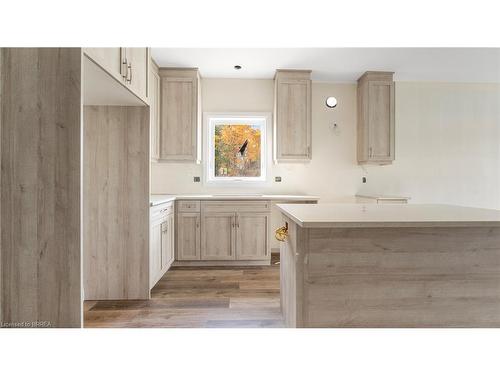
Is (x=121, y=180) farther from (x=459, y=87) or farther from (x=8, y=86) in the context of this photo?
(x=459, y=87)

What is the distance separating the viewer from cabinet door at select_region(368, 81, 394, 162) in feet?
13.6

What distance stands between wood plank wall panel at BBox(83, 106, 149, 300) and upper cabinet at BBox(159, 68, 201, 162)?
1.23 m

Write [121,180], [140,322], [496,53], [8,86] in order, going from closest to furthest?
[8,86], [140,322], [121,180], [496,53]

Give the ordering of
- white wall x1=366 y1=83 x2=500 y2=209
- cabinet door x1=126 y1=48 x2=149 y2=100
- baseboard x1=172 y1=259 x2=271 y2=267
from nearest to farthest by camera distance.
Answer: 1. cabinet door x1=126 y1=48 x2=149 y2=100
2. baseboard x1=172 y1=259 x2=271 y2=267
3. white wall x1=366 y1=83 x2=500 y2=209

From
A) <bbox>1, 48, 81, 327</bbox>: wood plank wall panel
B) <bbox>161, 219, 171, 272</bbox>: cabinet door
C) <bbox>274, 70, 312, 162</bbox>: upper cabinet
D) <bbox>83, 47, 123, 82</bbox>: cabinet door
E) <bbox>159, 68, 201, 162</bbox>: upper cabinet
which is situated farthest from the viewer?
<bbox>274, 70, 312, 162</bbox>: upper cabinet

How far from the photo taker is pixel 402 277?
1590 mm

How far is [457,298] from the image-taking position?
1.60m

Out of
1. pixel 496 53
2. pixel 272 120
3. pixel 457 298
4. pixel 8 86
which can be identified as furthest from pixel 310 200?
pixel 8 86

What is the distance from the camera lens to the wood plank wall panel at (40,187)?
1512 millimetres

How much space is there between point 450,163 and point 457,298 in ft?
12.3

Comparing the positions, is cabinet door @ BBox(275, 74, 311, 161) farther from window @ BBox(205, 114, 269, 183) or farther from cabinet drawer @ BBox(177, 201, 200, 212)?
cabinet drawer @ BBox(177, 201, 200, 212)

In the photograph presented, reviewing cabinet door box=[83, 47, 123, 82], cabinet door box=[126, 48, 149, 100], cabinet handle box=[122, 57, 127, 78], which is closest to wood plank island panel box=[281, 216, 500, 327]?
cabinet door box=[83, 47, 123, 82]

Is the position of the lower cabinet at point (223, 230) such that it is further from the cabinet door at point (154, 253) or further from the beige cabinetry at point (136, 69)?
the beige cabinetry at point (136, 69)

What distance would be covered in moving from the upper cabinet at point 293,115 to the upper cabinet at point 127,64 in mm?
1969
